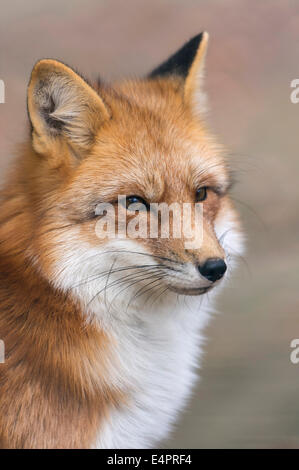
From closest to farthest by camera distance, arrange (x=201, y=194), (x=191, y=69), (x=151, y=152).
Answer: (x=151, y=152) < (x=201, y=194) < (x=191, y=69)

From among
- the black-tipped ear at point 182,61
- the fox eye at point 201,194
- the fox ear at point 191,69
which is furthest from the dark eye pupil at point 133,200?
the black-tipped ear at point 182,61

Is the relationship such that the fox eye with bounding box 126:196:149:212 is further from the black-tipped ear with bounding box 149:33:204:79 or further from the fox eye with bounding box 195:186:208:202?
the black-tipped ear with bounding box 149:33:204:79

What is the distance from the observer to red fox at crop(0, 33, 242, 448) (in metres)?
4.15

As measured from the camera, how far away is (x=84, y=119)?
170 inches

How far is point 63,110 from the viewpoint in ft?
14.0

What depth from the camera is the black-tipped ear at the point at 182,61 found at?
486 centimetres

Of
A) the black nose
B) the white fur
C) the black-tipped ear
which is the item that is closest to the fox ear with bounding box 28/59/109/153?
the white fur

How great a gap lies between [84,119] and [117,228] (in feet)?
2.57

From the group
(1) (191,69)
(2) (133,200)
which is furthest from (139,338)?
(1) (191,69)

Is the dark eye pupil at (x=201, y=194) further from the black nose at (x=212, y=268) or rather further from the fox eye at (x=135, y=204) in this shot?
the black nose at (x=212, y=268)

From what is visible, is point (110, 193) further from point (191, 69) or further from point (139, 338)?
point (191, 69)
